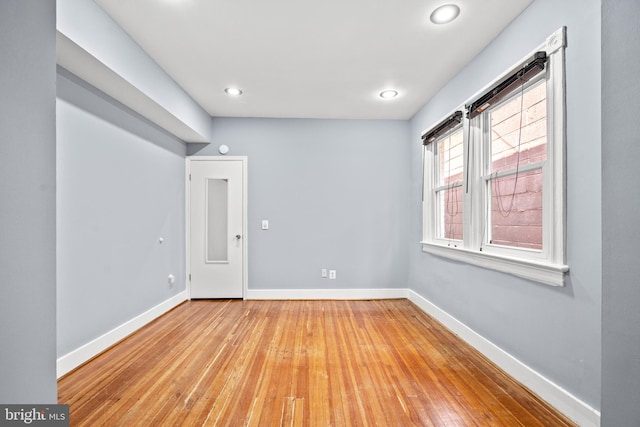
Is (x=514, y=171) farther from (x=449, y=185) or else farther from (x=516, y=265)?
A: (x=449, y=185)

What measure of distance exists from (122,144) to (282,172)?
1.99m

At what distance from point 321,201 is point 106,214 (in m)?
2.56

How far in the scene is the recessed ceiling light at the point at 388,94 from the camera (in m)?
3.42

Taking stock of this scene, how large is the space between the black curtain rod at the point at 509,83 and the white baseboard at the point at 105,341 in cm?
375

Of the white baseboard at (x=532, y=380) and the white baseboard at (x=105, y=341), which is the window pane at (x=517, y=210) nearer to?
the white baseboard at (x=532, y=380)

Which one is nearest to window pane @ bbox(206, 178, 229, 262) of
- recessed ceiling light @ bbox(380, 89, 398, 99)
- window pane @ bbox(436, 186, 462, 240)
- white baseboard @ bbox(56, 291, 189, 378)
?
white baseboard @ bbox(56, 291, 189, 378)

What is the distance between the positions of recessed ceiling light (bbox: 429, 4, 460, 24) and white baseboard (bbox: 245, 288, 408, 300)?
3.29 meters

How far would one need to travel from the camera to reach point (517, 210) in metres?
2.23

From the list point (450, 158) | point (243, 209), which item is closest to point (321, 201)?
point (243, 209)

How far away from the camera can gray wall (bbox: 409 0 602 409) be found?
1.56 meters

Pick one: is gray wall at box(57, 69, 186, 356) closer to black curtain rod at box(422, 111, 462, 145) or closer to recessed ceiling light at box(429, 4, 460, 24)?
recessed ceiling light at box(429, 4, 460, 24)

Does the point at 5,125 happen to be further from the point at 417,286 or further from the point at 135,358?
the point at 417,286

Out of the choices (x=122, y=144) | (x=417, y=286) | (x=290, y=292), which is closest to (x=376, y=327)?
(x=417, y=286)

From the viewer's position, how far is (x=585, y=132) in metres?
1.61
